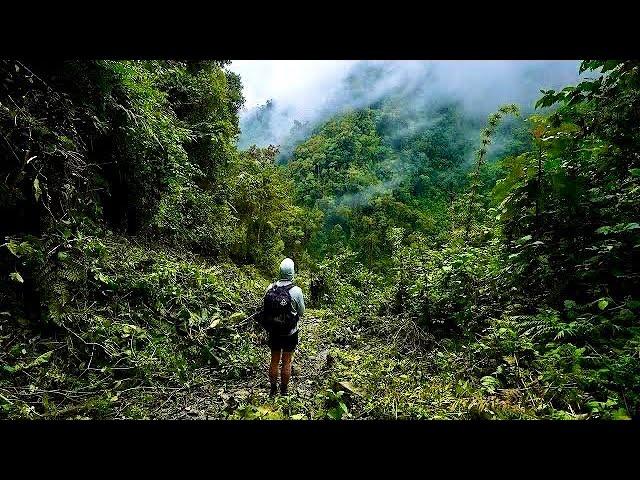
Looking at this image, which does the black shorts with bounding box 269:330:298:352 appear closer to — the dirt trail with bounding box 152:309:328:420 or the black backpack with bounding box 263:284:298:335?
the black backpack with bounding box 263:284:298:335

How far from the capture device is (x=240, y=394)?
15.6ft

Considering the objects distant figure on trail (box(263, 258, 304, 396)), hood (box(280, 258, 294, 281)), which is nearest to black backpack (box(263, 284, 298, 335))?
distant figure on trail (box(263, 258, 304, 396))

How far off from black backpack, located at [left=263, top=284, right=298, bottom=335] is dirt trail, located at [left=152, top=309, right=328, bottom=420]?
81 centimetres

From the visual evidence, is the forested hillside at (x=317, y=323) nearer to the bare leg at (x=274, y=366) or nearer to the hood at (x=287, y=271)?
the bare leg at (x=274, y=366)

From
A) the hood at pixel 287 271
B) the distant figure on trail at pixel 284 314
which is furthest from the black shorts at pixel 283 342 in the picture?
the hood at pixel 287 271

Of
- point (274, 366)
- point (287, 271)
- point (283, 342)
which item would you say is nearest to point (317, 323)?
point (274, 366)

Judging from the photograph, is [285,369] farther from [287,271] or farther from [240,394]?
[287,271]

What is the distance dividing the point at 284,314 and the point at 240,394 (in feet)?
3.75

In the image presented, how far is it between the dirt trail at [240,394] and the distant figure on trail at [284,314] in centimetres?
34

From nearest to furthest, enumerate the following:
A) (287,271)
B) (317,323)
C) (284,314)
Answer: (284,314) < (287,271) < (317,323)

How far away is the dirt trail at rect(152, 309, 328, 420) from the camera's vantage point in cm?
416

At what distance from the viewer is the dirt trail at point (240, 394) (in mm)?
4164

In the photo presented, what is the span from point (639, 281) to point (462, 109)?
208ft
